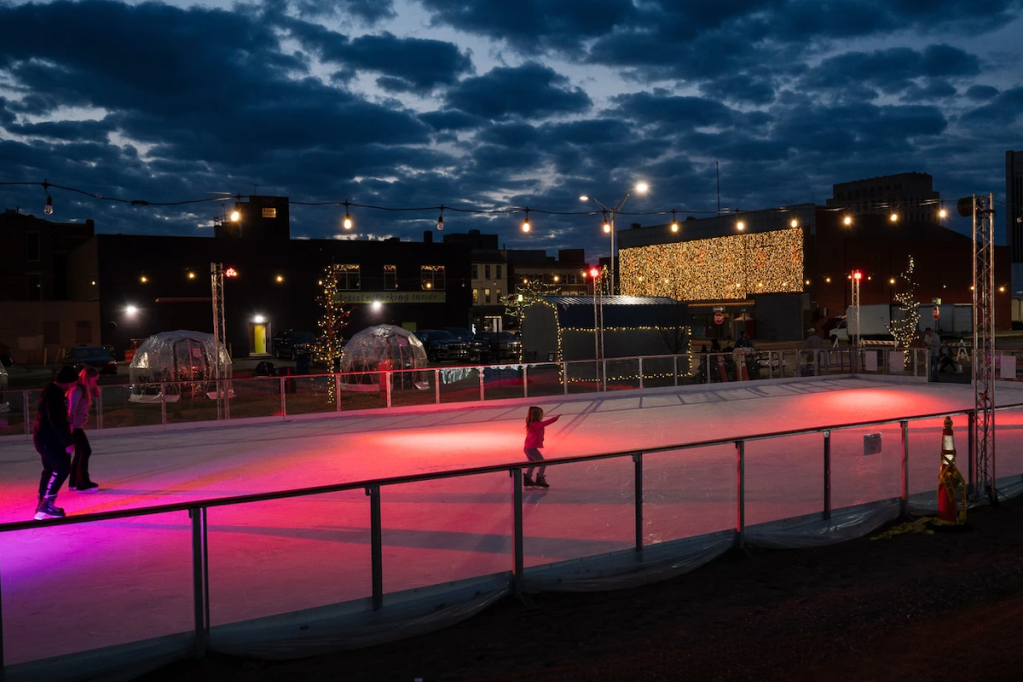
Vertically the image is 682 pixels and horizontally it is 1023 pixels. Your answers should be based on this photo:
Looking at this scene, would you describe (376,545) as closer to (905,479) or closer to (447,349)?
(905,479)

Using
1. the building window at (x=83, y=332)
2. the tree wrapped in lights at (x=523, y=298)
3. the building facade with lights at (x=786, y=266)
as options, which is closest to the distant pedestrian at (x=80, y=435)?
the tree wrapped in lights at (x=523, y=298)

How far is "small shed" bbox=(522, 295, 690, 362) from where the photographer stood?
106ft

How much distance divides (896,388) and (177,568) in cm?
2518

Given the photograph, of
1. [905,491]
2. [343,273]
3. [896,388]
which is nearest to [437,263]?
[343,273]

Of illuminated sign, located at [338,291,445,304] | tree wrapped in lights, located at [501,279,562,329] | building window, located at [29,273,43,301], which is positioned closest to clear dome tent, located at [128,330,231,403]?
tree wrapped in lights, located at [501,279,562,329]

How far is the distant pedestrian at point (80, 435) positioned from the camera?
465 inches

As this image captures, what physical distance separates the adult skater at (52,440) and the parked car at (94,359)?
29.7 meters

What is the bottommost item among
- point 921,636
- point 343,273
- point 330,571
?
point 921,636

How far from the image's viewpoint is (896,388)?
1043 inches

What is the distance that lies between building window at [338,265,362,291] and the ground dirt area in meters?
53.0

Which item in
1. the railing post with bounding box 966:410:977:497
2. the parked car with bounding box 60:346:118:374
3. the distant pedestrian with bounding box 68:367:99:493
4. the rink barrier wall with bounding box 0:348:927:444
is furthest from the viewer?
the parked car with bounding box 60:346:118:374

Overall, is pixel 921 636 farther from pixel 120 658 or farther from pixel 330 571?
pixel 120 658

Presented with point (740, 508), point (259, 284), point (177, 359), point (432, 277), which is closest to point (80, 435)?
point (740, 508)

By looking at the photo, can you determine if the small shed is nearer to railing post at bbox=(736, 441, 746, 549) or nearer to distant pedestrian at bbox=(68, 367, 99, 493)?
distant pedestrian at bbox=(68, 367, 99, 493)
